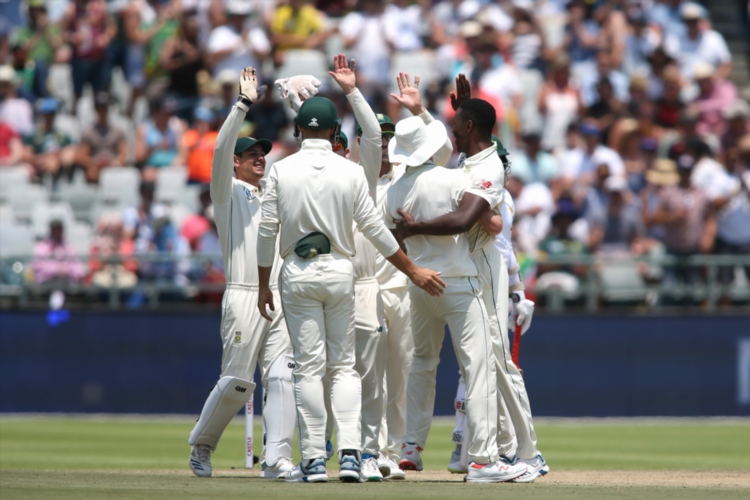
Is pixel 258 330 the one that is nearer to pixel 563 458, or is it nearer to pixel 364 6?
pixel 563 458

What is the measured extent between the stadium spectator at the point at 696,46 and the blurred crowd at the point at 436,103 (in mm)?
29

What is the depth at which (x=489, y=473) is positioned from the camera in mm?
7918

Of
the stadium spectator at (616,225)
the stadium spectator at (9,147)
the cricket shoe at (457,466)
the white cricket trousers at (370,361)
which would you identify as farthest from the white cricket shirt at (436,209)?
the stadium spectator at (9,147)

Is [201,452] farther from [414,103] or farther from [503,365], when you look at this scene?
[414,103]

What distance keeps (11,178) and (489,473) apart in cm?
1180

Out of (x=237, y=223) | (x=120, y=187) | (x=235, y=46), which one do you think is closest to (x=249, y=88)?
(x=237, y=223)

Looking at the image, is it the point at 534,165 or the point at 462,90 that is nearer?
the point at 462,90

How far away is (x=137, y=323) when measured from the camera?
50.9ft

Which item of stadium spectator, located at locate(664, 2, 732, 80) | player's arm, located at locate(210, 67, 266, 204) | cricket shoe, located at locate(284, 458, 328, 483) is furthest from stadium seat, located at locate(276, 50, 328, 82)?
cricket shoe, located at locate(284, 458, 328, 483)

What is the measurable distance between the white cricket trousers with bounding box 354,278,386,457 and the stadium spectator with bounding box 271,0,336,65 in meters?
11.2

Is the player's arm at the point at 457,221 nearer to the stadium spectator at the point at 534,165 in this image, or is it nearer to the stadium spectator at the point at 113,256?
the stadium spectator at the point at 113,256

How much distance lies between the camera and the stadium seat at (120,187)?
17.3 meters

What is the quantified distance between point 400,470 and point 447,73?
11055 mm

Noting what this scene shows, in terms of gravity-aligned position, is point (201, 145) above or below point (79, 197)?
above
